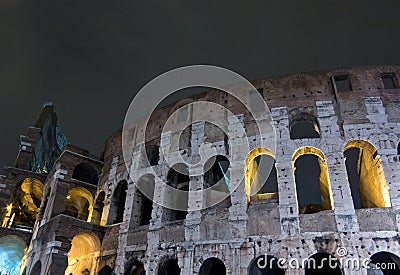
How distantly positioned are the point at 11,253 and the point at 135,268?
9854 mm

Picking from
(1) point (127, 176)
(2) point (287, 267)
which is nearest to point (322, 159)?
(2) point (287, 267)

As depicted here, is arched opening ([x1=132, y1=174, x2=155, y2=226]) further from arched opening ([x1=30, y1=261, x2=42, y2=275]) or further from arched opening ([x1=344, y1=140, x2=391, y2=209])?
arched opening ([x1=344, y1=140, x2=391, y2=209])

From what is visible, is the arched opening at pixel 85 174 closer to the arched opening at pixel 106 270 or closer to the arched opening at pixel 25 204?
the arched opening at pixel 25 204

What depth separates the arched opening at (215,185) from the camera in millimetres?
14719

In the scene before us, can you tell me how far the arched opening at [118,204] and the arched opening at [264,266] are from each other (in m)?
7.60

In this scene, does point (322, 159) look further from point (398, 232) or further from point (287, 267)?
point (287, 267)

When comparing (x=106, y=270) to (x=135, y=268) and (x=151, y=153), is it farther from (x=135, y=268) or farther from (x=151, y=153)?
(x=151, y=153)

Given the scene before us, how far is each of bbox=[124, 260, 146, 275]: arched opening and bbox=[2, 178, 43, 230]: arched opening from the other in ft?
33.3

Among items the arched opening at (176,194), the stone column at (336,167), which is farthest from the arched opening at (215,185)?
the stone column at (336,167)

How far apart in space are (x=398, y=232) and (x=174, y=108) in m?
11.8

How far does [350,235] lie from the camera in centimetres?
1149

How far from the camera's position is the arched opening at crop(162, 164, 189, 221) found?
1567 centimetres

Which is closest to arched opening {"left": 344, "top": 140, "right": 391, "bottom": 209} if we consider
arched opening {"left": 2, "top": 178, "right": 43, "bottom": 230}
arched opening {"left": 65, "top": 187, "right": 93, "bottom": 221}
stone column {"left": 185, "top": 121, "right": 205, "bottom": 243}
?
stone column {"left": 185, "top": 121, "right": 205, "bottom": 243}

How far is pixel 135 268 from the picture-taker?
15094mm
